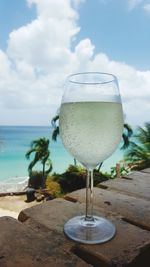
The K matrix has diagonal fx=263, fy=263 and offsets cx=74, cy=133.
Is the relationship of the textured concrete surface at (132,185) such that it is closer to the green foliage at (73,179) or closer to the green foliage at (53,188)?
the green foliage at (73,179)

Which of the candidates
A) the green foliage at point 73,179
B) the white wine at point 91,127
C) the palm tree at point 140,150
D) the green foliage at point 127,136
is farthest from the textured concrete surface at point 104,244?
the green foliage at point 127,136

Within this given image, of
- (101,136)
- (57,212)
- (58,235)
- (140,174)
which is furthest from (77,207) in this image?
(140,174)

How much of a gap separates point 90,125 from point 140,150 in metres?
12.5

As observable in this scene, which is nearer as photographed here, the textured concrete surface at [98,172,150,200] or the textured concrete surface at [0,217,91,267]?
the textured concrete surface at [0,217,91,267]

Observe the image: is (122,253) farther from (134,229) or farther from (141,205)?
(141,205)

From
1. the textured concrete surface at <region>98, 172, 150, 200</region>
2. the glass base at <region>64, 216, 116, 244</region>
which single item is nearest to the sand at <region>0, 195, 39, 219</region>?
the textured concrete surface at <region>98, 172, 150, 200</region>

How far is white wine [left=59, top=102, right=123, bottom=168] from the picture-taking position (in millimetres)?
670

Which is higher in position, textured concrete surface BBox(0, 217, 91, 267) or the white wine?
the white wine

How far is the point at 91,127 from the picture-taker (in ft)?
2.19

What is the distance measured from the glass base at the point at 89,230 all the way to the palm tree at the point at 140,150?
11524 mm

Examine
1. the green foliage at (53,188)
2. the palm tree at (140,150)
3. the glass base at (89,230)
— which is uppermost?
the palm tree at (140,150)

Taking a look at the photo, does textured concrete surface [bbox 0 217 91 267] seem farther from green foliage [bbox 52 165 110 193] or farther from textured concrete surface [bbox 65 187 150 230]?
green foliage [bbox 52 165 110 193]

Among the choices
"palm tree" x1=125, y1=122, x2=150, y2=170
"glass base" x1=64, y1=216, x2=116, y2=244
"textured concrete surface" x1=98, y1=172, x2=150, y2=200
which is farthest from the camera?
"palm tree" x1=125, y1=122, x2=150, y2=170

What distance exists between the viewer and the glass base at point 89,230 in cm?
65
